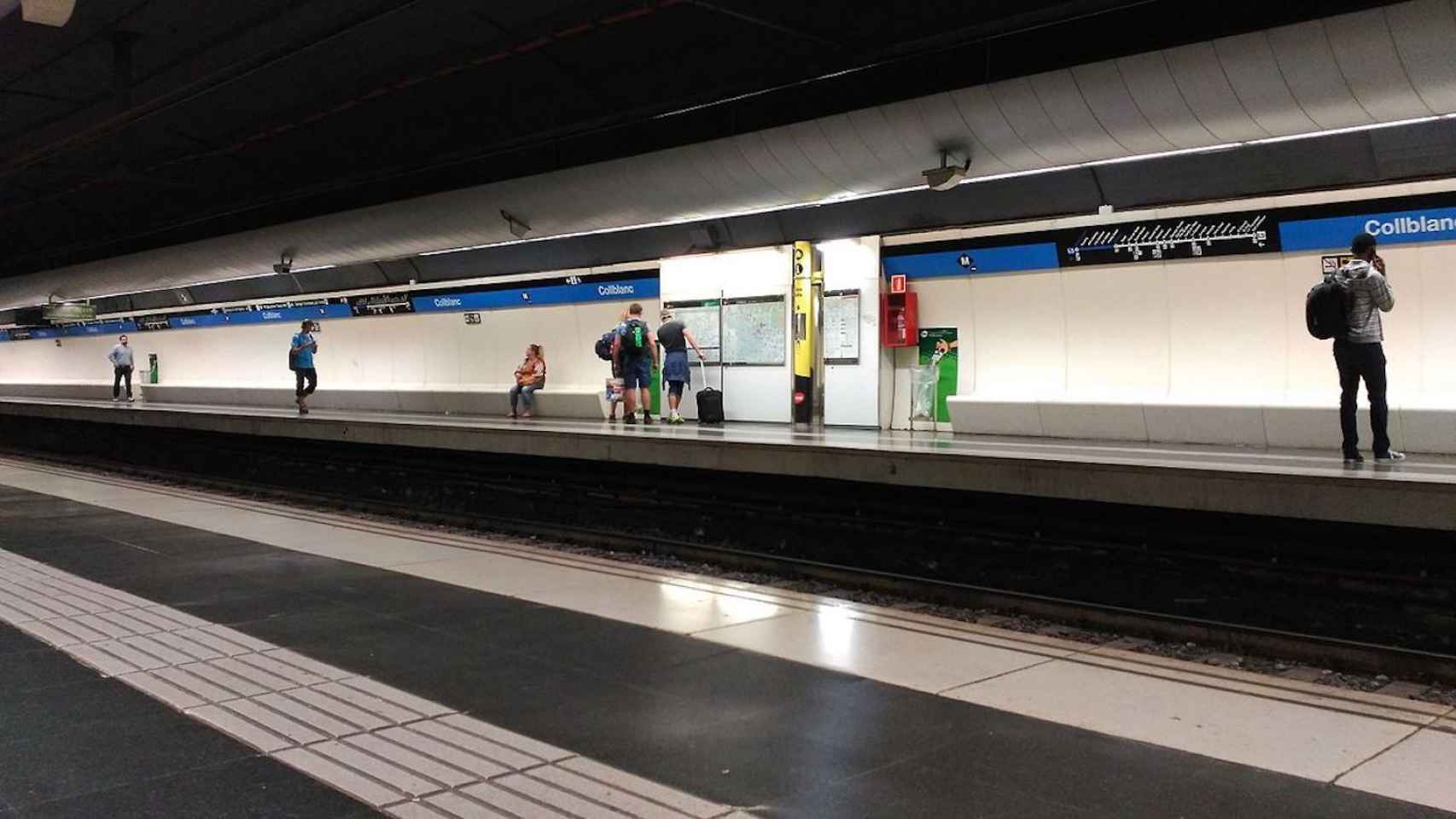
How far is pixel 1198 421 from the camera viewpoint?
1088 centimetres

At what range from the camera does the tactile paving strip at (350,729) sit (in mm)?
3408

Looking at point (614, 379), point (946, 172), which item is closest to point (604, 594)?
→ point (946, 172)

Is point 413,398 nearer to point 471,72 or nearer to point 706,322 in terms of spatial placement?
point 706,322

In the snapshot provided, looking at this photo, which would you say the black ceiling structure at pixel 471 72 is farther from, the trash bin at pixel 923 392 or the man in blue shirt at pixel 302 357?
the trash bin at pixel 923 392

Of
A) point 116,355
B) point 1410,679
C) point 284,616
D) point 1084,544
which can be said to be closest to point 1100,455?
point 1084,544

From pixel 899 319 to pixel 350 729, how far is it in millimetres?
10082

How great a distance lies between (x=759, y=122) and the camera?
34.9 ft

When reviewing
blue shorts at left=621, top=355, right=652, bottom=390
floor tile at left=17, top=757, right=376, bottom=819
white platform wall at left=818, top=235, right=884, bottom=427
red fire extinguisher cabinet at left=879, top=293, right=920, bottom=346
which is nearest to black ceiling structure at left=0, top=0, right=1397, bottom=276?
blue shorts at left=621, top=355, right=652, bottom=390

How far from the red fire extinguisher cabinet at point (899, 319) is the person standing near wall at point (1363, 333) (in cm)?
601

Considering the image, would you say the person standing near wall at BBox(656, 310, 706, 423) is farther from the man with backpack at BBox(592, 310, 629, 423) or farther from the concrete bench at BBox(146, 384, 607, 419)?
the concrete bench at BBox(146, 384, 607, 419)

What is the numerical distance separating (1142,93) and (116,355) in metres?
25.4

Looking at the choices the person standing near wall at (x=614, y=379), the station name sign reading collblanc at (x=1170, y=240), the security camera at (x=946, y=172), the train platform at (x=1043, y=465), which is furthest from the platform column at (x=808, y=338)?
the security camera at (x=946, y=172)

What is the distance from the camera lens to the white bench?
9.50m

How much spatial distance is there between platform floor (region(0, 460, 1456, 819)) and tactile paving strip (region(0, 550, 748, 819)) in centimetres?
1
